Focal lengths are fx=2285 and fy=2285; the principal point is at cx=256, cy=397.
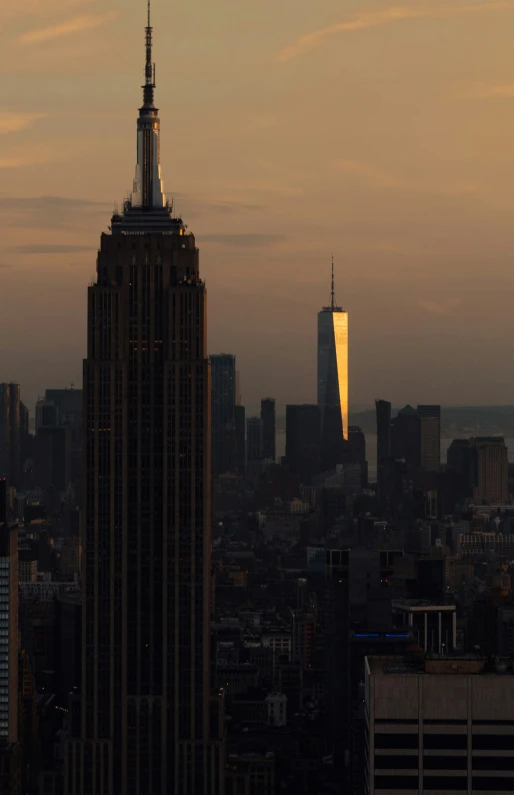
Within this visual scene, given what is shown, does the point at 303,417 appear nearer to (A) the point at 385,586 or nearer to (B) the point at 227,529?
(B) the point at 227,529

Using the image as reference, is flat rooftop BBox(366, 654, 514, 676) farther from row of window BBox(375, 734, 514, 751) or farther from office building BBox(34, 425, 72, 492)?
office building BBox(34, 425, 72, 492)

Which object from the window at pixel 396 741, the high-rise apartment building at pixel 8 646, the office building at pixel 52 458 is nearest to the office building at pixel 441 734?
the window at pixel 396 741

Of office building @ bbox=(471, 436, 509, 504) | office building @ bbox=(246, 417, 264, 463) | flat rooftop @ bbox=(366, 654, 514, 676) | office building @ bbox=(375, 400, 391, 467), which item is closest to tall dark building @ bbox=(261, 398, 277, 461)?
office building @ bbox=(246, 417, 264, 463)

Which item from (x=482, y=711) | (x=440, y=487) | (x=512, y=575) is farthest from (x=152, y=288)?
(x=440, y=487)

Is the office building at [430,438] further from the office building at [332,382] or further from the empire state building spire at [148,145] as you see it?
the empire state building spire at [148,145]

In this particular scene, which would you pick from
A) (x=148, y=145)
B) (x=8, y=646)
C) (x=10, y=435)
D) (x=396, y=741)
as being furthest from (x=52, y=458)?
(x=396, y=741)
